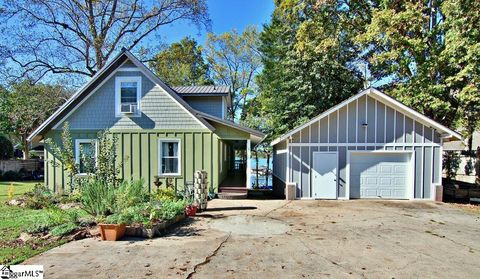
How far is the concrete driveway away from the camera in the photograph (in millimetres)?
4855

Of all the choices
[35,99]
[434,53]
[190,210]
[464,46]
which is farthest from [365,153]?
[35,99]

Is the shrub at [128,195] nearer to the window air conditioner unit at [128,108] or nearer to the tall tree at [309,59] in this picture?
the window air conditioner unit at [128,108]

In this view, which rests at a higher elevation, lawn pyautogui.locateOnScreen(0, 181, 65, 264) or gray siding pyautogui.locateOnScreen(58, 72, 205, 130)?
gray siding pyautogui.locateOnScreen(58, 72, 205, 130)

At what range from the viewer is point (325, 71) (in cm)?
1891

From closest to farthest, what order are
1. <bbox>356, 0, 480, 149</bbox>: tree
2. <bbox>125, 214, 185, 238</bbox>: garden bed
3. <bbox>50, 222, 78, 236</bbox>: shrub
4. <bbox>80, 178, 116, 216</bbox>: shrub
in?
<bbox>50, 222, 78, 236</bbox>: shrub, <bbox>125, 214, 185, 238</bbox>: garden bed, <bbox>80, 178, 116, 216</bbox>: shrub, <bbox>356, 0, 480, 149</bbox>: tree

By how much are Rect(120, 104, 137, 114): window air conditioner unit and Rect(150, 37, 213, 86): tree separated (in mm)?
12677

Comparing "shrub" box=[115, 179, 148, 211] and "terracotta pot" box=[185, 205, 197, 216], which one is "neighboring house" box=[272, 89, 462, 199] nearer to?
"terracotta pot" box=[185, 205, 197, 216]

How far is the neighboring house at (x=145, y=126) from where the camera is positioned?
12.7 m

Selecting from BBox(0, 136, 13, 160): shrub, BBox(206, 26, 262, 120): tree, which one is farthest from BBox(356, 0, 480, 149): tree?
BBox(0, 136, 13, 160): shrub

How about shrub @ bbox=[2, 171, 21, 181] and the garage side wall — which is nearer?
the garage side wall

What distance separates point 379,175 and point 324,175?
8.28ft

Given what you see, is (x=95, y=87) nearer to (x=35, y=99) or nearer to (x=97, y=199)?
(x=97, y=199)

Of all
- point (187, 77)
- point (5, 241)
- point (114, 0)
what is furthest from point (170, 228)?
point (187, 77)

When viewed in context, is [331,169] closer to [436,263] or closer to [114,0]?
[436,263]
